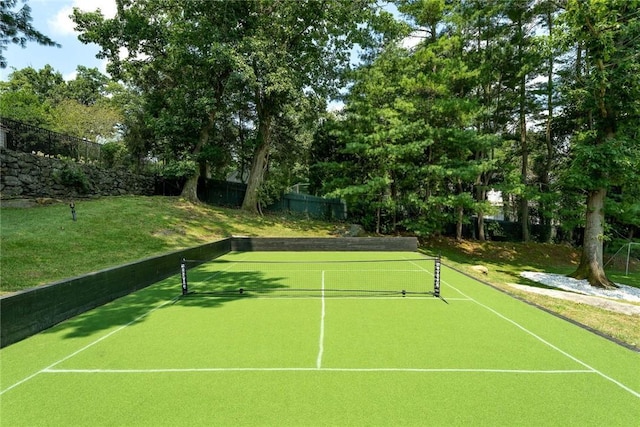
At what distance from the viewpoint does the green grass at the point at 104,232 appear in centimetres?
747

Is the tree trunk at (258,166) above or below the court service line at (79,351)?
above

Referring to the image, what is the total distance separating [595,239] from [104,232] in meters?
16.6

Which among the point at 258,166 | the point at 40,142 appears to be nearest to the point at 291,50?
the point at 258,166

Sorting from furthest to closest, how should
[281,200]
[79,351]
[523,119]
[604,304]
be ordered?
[281,200] < [523,119] < [604,304] < [79,351]

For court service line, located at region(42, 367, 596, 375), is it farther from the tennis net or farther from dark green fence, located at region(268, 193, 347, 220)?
dark green fence, located at region(268, 193, 347, 220)

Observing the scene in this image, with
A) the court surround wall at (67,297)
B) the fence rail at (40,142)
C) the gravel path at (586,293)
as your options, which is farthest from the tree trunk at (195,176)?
the gravel path at (586,293)

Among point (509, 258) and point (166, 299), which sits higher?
point (166, 299)

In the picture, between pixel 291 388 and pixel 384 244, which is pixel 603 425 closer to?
pixel 291 388

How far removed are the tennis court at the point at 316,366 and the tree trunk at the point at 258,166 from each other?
39.5 ft

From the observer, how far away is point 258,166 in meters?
19.3

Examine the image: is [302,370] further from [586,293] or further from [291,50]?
[291,50]

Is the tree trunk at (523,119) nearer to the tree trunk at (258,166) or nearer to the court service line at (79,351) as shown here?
the tree trunk at (258,166)

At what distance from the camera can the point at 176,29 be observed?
1656cm

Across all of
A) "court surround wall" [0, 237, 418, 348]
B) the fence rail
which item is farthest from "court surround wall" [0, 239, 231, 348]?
the fence rail
